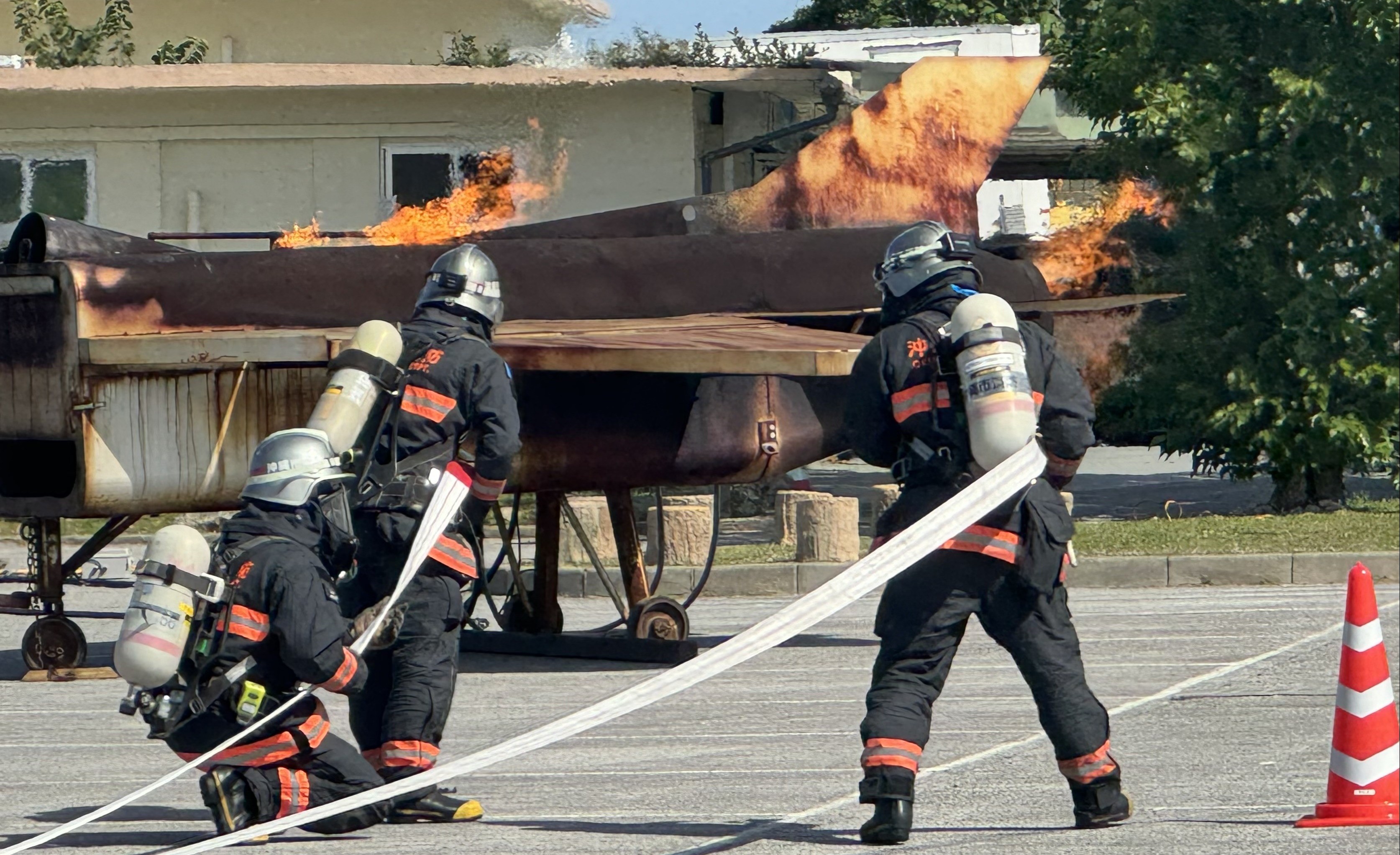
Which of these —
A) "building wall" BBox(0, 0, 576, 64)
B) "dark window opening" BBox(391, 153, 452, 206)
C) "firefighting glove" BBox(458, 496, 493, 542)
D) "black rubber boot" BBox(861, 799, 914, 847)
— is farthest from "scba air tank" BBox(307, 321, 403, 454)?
"building wall" BBox(0, 0, 576, 64)

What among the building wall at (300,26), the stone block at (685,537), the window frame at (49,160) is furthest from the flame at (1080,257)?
the building wall at (300,26)

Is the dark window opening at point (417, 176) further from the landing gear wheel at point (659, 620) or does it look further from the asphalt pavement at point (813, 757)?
the landing gear wheel at point (659, 620)

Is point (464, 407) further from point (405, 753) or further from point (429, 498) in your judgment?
point (405, 753)

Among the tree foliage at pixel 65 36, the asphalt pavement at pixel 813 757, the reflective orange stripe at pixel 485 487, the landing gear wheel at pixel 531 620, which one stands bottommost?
the asphalt pavement at pixel 813 757

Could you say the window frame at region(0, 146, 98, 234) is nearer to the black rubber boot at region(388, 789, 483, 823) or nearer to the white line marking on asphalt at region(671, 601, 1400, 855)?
the white line marking on asphalt at region(671, 601, 1400, 855)

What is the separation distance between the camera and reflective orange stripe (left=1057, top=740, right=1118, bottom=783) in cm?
640

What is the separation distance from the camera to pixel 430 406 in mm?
7629

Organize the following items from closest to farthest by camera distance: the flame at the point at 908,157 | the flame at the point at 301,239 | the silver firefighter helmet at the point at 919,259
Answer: the silver firefighter helmet at the point at 919,259, the flame at the point at 908,157, the flame at the point at 301,239

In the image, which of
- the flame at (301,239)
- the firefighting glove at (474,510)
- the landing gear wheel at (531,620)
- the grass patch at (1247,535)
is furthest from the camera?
the grass patch at (1247,535)

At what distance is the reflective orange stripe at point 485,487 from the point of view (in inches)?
298

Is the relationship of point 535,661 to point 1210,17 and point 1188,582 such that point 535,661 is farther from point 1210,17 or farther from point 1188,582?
point 1210,17

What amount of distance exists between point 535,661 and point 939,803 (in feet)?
16.2

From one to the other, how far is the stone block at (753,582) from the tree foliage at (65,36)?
12526 millimetres

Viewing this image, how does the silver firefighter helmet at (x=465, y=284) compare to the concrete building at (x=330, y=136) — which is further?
the concrete building at (x=330, y=136)
